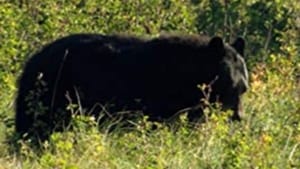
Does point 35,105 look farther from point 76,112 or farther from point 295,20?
point 295,20

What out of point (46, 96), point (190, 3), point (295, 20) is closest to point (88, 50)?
point (46, 96)

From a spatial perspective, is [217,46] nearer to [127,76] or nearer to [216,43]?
[216,43]

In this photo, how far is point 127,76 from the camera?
9195 mm

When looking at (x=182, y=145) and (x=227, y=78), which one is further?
(x=227, y=78)

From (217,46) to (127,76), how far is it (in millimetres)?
833

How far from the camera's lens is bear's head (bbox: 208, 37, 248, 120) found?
9.27 metres

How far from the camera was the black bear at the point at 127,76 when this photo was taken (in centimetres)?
908

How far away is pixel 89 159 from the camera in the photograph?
704 cm

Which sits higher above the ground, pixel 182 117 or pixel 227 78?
pixel 182 117

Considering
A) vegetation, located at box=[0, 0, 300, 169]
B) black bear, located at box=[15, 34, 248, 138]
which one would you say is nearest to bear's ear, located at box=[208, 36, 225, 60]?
black bear, located at box=[15, 34, 248, 138]

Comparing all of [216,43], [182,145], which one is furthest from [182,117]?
[216,43]

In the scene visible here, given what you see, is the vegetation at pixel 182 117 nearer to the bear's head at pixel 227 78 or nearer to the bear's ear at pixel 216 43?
the bear's head at pixel 227 78

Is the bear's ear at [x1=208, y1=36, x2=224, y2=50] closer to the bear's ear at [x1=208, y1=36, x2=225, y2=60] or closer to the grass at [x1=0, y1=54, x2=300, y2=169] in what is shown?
the bear's ear at [x1=208, y1=36, x2=225, y2=60]

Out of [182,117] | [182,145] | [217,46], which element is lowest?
[182,145]
